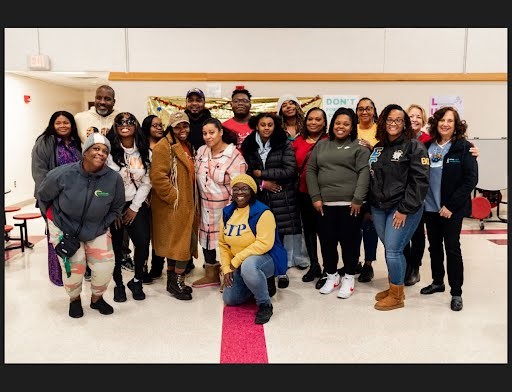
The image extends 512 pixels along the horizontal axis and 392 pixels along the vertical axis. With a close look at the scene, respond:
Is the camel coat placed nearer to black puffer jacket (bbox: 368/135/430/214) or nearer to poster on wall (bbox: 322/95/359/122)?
black puffer jacket (bbox: 368/135/430/214)

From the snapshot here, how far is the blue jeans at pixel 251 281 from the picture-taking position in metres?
2.95

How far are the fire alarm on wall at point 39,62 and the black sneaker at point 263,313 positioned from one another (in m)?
4.74

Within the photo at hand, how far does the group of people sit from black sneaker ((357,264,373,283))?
0.7 inches

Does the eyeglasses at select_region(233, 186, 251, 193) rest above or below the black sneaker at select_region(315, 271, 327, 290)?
above

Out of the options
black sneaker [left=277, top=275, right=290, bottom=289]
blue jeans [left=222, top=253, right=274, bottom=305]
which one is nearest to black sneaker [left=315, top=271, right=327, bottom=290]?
black sneaker [left=277, top=275, right=290, bottom=289]

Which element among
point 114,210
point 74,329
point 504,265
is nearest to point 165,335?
point 74,329

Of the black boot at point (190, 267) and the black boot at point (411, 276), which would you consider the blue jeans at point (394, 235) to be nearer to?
the black boot at point (411, 276)

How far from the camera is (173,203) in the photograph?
3322mm

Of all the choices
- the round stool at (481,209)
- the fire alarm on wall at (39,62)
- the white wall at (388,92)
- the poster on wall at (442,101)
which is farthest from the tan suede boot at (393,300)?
the fire alarm on wall at (39,62)

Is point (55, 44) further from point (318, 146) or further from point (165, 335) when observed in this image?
point (165, 335)

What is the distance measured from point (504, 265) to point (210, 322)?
9.98 ft

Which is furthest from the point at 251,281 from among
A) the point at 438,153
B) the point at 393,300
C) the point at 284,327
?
the point at 438,153

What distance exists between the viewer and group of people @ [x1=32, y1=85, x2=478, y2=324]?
2947mm

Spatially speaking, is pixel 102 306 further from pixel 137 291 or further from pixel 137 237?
pixel 137 237
